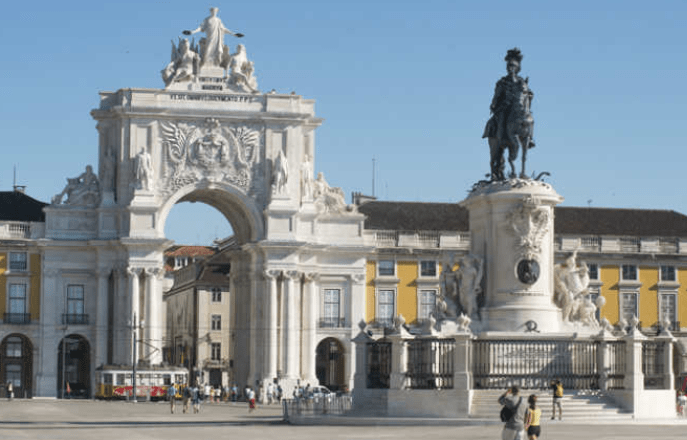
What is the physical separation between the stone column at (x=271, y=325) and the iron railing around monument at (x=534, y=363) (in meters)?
44.1

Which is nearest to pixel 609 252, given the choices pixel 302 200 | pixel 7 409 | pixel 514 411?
pixel 302 200

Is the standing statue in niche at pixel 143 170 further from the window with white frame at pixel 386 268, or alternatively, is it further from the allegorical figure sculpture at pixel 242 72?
the window with white frame at pixel 386 268

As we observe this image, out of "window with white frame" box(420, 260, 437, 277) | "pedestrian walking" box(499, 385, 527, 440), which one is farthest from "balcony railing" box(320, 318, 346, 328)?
"pedestrian walking" box(499, 385, 527, 440)

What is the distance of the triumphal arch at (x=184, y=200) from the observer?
8619cm

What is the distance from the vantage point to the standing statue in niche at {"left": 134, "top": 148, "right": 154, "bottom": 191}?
85.9 metres

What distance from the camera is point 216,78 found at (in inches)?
3489

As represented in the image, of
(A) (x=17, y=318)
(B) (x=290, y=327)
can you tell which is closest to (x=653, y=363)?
(B) (x=290, y=327)

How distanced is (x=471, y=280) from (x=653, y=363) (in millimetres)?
5447

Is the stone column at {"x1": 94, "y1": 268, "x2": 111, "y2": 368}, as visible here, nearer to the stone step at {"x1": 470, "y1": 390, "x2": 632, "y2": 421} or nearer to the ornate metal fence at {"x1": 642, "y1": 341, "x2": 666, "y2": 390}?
the stone step at {"x1": 470, "y1": 390, "x2": 632, "y2": 421}

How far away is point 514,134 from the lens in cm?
4391

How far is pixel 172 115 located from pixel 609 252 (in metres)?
26.4

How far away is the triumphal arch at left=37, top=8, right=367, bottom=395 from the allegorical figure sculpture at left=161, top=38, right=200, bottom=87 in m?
0.08

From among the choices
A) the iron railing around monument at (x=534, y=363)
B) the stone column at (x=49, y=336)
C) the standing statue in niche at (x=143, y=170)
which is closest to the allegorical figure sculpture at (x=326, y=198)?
the standing statue in niche at (x=143, y=170)

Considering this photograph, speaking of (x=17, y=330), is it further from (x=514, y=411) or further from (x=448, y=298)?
(x=514, y=411)
